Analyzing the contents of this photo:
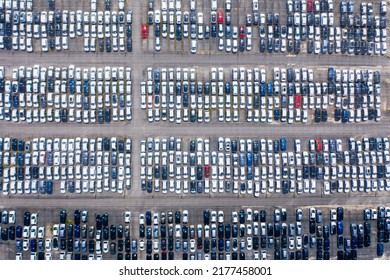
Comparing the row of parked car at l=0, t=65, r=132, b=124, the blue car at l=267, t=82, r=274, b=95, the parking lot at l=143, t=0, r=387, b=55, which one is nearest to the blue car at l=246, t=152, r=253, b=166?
the blue car at l=267, t=82, r=274, b=95

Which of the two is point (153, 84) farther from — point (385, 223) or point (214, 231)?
point (385, 223)

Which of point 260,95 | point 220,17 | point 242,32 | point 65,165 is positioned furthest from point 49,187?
point 242,32

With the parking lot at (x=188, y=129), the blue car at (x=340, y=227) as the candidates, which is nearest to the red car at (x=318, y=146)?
the parking lot at (x=188, y=129)

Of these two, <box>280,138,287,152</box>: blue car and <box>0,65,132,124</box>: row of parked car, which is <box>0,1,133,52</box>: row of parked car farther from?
<box>280,138,287,152</box>: blue car

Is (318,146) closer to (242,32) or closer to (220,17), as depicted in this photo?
(242,32)

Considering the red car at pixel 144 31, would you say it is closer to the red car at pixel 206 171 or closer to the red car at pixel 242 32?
the red car at pixel 242 32

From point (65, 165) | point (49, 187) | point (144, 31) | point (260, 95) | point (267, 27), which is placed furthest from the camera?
point (267, 27)

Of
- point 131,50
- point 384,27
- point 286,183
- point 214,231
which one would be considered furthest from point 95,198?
point 384,27
